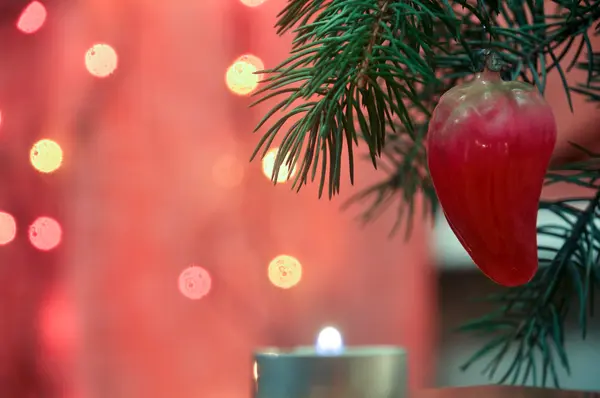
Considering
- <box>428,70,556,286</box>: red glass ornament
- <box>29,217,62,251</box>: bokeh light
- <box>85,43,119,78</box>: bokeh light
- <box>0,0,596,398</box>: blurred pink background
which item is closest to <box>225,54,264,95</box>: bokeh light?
<box>0,0,596,398</box>: blurred pink background

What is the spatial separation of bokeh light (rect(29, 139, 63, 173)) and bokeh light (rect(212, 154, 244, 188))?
0.62 feet

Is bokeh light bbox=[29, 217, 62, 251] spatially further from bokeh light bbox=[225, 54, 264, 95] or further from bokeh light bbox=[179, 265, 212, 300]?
bokeh light bbox=[225, 54, 264, 95]

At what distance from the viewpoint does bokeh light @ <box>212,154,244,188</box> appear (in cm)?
81

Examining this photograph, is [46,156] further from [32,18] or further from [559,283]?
[559,283]

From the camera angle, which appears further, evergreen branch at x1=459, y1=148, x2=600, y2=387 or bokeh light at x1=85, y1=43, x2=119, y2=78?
bokeh light at x1=85, y1=43, x2=119, y2=78

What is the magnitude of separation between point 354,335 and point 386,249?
0.40 feet

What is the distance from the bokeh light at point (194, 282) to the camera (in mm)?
788

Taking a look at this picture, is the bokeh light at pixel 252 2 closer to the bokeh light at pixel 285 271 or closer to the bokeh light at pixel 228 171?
the bokeh light at pixel 228 171

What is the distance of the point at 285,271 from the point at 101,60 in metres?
0.34

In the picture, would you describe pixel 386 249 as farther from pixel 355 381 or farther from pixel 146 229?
pixel 355 381

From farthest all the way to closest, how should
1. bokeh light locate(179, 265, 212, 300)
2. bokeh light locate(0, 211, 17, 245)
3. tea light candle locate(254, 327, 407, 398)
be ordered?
bokeh light locate(179, 265, 212, 300) < bokeh light locate(0, 211, 17, 245) < tea light candle locate(254, 327, 407, 398)

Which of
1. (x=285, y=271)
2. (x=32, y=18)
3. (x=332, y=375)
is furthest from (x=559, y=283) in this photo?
(x=32, y=18)

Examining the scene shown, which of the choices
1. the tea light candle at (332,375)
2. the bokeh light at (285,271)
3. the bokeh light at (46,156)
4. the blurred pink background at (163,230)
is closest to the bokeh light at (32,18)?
the blurred pink background at (163,230)

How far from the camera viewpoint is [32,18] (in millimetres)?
692
